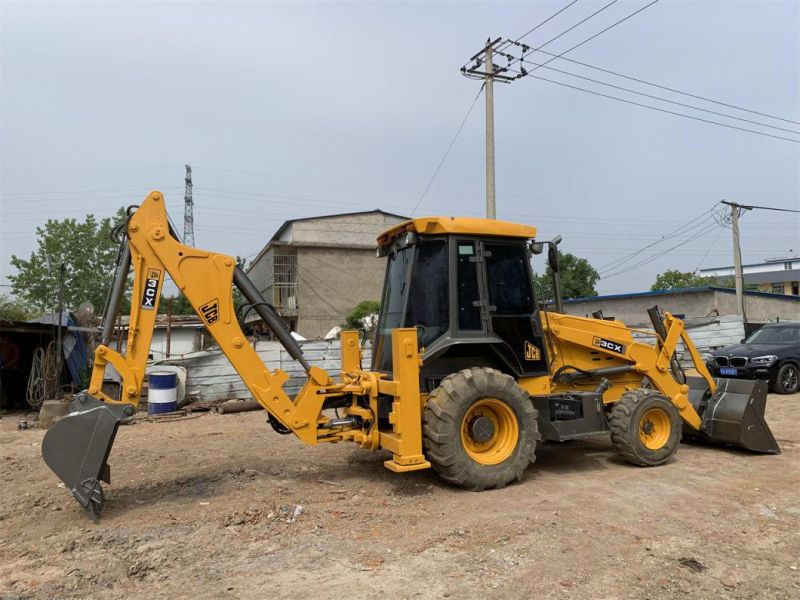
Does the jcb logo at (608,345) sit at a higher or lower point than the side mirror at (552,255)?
lower

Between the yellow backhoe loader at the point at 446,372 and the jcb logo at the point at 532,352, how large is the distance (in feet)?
0.05

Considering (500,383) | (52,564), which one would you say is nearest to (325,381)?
(500,383)

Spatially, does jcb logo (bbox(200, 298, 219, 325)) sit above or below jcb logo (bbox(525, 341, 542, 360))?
above

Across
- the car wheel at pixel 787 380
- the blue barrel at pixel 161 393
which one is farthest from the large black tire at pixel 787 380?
the blue barrel at pixel 161 393

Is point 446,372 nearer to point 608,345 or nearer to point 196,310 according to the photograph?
point 608,345

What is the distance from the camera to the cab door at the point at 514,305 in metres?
6.04

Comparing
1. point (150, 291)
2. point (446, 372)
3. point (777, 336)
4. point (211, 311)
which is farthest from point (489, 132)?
point (150, 291)

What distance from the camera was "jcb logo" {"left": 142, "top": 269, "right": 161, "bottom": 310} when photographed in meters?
5.21

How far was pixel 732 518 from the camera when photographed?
15.7 feet

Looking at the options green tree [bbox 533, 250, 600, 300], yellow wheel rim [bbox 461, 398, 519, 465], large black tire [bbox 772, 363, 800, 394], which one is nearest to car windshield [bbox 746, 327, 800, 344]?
large black tire [bbox 772, 363, 800, 394]

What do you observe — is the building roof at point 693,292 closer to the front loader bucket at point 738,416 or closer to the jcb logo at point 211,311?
the front loader bucket at point 738,416

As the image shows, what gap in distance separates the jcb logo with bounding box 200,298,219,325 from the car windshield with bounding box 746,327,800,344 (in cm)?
1263

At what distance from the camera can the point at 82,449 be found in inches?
186

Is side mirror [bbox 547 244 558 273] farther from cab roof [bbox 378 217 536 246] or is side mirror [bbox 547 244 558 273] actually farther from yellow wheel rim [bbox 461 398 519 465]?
yellow wheel rim [bbox 461 398 519 465]
